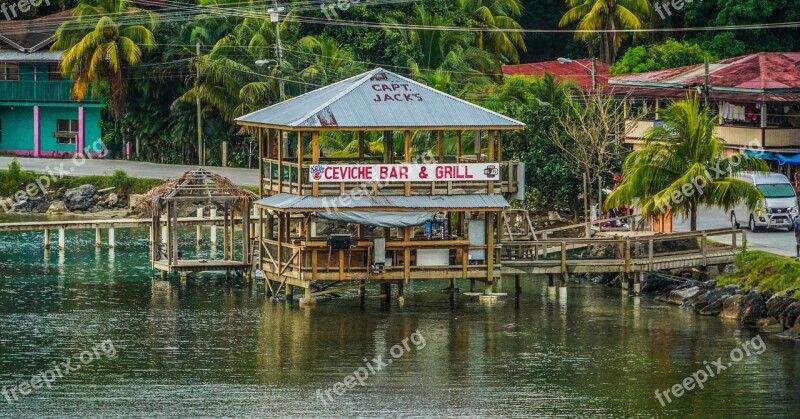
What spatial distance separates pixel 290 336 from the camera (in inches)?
1907

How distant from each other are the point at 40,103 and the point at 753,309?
53.9m

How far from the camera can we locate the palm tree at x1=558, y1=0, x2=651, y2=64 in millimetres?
95875

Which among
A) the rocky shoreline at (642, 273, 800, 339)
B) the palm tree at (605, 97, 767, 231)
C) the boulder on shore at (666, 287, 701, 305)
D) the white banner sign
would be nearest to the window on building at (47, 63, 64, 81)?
the palm tree at (605, 97, 767, 231)

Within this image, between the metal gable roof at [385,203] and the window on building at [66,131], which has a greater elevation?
the window on building at [66,131]

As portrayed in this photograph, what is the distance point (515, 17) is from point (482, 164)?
51.3 m

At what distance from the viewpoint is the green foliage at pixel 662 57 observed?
293ft

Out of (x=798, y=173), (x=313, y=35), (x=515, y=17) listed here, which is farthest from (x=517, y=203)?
(x=515, y=17)

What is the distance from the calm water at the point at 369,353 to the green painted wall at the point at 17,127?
3782 centimetres

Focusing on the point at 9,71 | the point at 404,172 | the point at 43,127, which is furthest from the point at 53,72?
the point at 404,172

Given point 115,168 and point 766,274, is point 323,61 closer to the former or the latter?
point 115,168

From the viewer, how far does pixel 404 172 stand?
52.4m

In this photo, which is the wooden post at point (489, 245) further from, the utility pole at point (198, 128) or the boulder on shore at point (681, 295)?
the utility pole at point (198, 128)

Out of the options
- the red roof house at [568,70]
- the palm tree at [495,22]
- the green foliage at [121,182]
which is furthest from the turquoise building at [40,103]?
the red roof house at [568,70]

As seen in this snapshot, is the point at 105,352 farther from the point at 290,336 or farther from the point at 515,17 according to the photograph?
the point at 515,17
